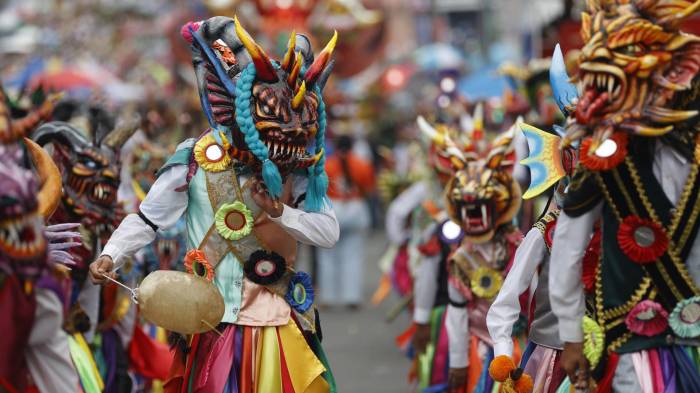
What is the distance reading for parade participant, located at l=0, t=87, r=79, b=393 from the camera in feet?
14.7

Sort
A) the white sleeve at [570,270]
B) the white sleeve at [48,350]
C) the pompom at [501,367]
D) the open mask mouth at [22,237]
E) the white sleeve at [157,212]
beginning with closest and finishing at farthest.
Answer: the open mask mouth at [22,237], the white sleeve at [48,350], the white sleeve at [570,270], the pompom at [501,367], the white sleeve at [157,212]

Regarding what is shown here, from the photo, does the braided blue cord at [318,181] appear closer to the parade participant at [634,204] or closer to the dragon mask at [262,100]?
the dragon mask at [262,100]

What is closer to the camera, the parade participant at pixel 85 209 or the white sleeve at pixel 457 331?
the parade participant at pixel 85 209

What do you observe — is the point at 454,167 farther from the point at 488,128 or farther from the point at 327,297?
the point at 327,297

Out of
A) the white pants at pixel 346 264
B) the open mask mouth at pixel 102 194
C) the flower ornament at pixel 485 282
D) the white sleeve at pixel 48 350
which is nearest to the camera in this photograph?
the white sleeve at pixel 48 350

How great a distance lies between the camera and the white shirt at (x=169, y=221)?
605cm

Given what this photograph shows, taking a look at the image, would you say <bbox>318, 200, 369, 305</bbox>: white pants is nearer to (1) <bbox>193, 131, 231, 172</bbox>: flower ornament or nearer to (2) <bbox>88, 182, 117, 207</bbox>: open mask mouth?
(2) <bbox>88, 182, 117, 207</bbox>: open mask mouth

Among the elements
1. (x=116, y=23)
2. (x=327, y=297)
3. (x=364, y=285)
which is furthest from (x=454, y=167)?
(x=116, y=23)

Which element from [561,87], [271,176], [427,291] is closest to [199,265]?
[271,176]

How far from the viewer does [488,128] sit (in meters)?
11.2

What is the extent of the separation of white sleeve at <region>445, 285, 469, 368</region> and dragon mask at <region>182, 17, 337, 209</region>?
1595 millimetres

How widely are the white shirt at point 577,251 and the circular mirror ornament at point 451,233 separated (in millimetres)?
2891

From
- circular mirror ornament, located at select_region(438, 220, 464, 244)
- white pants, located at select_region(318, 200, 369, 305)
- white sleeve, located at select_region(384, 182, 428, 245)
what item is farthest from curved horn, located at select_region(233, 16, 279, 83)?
white pants, located at select_region(318, 200, 369, 305)

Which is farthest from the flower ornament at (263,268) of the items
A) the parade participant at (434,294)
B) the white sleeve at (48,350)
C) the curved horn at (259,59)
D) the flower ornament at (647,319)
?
the parade participant at (434,294)
